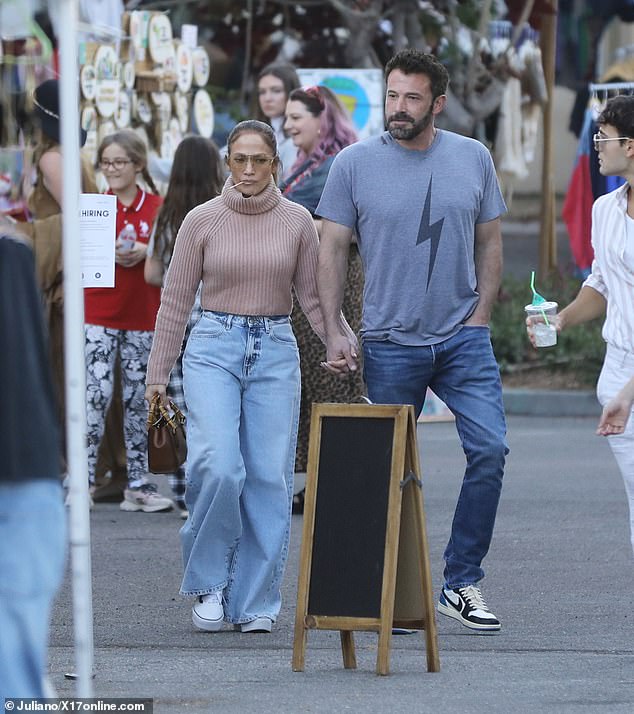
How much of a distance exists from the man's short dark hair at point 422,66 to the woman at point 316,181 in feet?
6.97

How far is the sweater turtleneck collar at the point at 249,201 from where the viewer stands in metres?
6.39

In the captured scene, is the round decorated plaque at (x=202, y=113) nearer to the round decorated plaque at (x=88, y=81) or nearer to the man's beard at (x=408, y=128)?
the round decorated plaque at (x=88, y=81)

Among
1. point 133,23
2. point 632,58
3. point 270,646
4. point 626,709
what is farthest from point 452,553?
point 632,58

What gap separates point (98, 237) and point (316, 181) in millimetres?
1666

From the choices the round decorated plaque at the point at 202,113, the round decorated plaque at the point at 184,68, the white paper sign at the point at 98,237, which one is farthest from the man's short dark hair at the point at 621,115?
the round decorated plaque at the point at 202,113

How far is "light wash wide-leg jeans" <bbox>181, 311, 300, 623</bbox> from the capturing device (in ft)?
20.5

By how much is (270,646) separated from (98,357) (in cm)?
334

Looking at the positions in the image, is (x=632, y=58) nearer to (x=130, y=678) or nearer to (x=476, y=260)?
(x=476, y=260)

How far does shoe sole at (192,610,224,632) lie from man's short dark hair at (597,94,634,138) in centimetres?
236

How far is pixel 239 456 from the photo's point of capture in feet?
20.6

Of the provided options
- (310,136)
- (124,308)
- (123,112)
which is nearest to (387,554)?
(310,136)

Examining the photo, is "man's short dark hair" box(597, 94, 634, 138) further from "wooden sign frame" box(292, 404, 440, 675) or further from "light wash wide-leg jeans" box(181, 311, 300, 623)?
"light wash wide-leg jeans" box(181, 311, 300, 623)

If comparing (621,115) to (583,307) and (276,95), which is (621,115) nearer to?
(583,307)

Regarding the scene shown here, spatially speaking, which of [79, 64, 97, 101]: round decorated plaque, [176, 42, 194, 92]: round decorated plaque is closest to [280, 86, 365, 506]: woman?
[79, 64, 97, 101]: round decorated plaque
